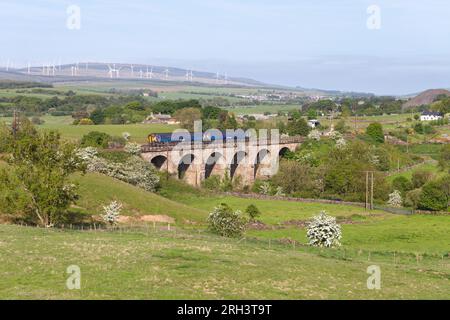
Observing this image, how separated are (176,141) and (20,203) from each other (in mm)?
72662

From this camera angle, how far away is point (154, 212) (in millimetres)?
68750

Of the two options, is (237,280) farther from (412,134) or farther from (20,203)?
(412,134)

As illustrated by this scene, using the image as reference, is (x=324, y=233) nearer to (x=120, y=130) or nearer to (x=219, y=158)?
(x=219, y=158)

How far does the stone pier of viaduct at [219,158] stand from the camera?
10731 centimetres

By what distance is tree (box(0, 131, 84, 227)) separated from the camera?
44.8 metres

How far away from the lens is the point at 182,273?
27.1m

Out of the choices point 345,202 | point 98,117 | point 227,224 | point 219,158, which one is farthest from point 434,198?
point 98,117

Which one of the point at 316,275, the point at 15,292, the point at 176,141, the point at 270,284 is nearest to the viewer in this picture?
the point at 15,292

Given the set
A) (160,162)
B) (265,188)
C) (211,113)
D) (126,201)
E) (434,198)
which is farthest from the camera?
(211,113)

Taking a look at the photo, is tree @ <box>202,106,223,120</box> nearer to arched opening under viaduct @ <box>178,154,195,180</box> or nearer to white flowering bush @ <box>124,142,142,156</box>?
arched opening under viaduct @ <box>178,154,195,180</box>

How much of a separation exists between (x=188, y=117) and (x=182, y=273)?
14398 centimetres

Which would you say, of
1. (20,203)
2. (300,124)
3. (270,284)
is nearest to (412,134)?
(300,124)

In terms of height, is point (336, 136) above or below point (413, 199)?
above

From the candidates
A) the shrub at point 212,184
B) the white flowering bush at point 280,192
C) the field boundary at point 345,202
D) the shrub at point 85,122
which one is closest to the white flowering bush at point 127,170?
the field boundary at point 345,202
